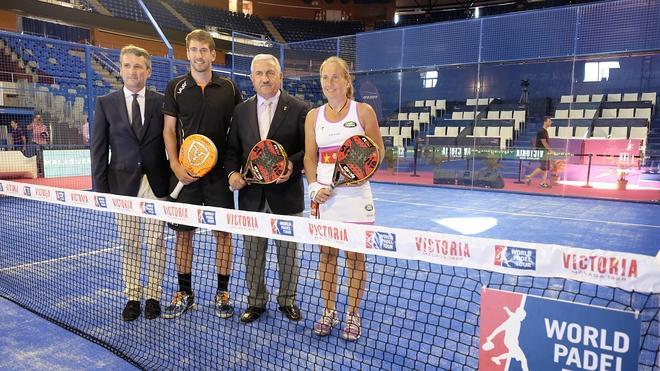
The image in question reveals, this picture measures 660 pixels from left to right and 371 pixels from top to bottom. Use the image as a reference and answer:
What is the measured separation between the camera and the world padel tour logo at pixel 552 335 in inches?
58.3

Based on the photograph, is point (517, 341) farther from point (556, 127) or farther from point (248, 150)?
point (556, 127)

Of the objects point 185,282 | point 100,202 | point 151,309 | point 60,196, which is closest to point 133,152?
point 100,202

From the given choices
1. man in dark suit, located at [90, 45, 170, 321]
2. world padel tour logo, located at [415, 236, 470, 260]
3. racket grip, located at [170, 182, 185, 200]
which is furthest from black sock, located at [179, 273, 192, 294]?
world padel tour logo, located at [415, 236, 470, 260]

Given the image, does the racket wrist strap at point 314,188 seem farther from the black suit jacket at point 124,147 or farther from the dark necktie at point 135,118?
the dark necktie at point 135,118

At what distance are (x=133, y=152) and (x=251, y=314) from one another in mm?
1488

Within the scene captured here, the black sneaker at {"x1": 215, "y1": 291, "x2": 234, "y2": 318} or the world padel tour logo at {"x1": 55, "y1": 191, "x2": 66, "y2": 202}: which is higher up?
the world padel tour logo at {"x1": 55, "y1": 191, "x2": 66, "y2": 202}

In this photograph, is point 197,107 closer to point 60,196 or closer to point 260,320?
point 60,196

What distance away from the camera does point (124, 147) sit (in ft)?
10.7

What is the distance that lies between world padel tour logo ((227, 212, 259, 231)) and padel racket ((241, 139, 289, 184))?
1.73 ft

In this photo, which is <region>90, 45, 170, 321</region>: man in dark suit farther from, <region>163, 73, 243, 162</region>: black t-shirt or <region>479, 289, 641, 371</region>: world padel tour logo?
<region>479, 289, 641, 371</region>: world padel tour logo

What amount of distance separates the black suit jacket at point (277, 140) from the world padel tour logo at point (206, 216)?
2.06 feet

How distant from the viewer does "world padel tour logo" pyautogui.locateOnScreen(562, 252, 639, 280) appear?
149cm

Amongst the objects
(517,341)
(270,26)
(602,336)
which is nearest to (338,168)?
(517,341)

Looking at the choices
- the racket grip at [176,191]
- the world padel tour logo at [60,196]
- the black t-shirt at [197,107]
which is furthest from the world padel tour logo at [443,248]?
the world padel tour logo at [60,196]
